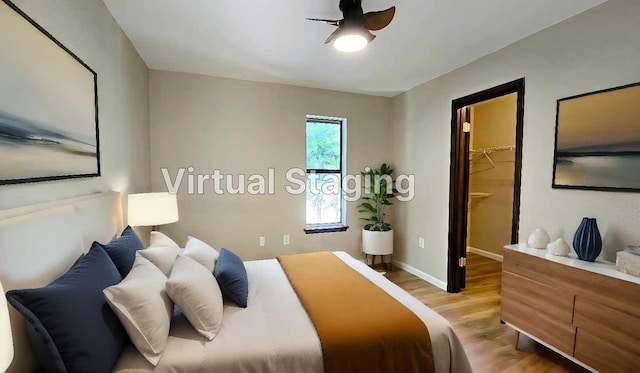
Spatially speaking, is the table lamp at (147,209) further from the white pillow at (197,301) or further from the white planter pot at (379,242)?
the white planter pot at (379,242)

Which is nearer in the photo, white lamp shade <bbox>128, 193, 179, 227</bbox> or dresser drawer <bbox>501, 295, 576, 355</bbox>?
dresser drawer <bbox>501, 295, 576, 355</bbox>

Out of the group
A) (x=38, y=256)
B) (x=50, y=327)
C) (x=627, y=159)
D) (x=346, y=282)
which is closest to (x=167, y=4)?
(x=38, y=256)

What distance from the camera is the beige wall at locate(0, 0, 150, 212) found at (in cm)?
124

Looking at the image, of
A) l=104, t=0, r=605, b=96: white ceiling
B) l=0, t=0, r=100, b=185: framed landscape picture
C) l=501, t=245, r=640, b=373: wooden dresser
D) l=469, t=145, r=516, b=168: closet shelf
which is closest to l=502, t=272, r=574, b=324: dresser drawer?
l=501, t=245, r=640, b=373: wooden dresser

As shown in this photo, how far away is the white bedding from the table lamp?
1082 millimetres

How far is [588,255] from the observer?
1.86 m

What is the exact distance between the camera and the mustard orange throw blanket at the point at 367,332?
4.11 ft

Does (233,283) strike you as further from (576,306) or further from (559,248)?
(559,248)

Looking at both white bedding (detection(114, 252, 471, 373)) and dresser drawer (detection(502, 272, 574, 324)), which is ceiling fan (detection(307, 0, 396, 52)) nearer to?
white bedding (detection(114, 252, 471, 373))

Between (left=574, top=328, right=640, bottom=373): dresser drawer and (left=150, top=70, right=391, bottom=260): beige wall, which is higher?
(left=150, top=70, right=391, bottom=260): beige wall

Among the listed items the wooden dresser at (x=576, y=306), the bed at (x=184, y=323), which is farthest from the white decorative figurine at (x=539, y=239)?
the bed at (x=184, y=323)

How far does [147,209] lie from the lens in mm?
2234

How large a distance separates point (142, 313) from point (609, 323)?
8.20 feet

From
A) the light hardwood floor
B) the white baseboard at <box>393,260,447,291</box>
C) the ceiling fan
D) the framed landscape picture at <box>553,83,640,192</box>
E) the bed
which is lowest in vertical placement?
the light hardwood floor
